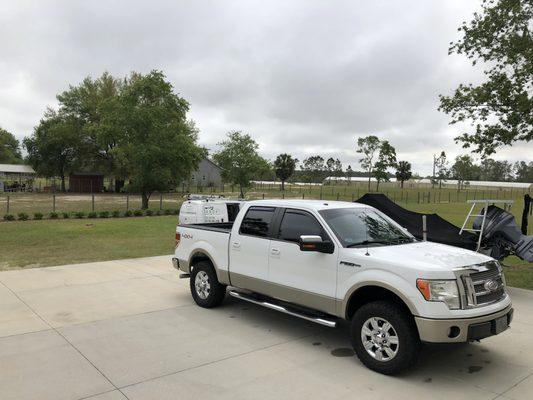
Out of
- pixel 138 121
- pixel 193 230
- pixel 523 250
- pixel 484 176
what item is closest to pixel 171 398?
pixel 193 230

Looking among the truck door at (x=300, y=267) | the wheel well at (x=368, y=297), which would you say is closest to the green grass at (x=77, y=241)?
the truck door at (x=300, y=267)

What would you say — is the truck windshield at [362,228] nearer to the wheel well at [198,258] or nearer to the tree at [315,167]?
the wheel well at [198,258]

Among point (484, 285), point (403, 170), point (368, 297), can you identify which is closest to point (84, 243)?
point (368, 297)

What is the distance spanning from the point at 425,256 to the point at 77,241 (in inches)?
488

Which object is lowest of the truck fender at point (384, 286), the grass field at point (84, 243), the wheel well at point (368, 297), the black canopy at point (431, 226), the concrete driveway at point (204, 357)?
the concrete driveway at point (204, 357)

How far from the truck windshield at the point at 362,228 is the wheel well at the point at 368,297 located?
0.57 metres

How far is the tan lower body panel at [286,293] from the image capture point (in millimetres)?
5230

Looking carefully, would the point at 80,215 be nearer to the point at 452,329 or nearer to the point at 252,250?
the point at 252,250

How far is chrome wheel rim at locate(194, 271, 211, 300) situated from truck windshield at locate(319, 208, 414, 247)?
8.03 feet

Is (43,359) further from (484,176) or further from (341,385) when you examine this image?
(484,176)

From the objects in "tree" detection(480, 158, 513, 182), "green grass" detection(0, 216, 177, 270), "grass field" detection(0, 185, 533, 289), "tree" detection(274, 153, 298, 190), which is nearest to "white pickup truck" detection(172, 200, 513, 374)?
"grass field" detection(0, 185, 533, 289)

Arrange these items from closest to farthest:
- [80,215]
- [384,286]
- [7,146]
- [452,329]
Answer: [452,329] < [384,286] < [80,215] < [7,146]

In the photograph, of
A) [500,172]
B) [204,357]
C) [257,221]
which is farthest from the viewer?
[500,172]

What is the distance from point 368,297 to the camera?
5059mm
